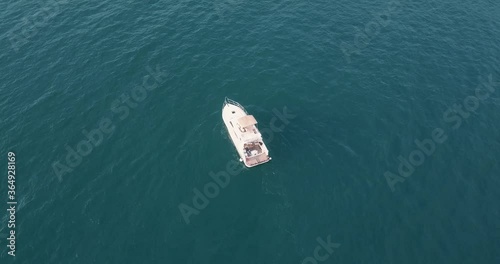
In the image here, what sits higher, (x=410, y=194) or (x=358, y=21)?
(x=358, y=21)

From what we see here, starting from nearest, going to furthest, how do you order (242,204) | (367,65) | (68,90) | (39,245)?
(39,245)
(242,204)
(68,90)
(367,65)

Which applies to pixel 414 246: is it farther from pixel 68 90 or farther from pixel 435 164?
pixel 68 90

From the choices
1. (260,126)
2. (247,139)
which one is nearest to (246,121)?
(247,139)

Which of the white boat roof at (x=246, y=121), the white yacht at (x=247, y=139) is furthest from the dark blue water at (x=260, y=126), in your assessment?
the white boat roof at (x=246, y=121)

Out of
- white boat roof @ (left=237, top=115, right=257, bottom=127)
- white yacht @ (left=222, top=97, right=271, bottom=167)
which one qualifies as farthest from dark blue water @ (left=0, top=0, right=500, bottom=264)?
white boat roof @ (left=237, top=115, right=257, bottom=127)

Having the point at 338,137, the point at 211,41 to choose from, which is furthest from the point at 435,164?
the point at 211,41

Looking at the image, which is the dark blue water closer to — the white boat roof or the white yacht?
the white yacht

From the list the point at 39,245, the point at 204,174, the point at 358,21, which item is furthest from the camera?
the point at 358,21
